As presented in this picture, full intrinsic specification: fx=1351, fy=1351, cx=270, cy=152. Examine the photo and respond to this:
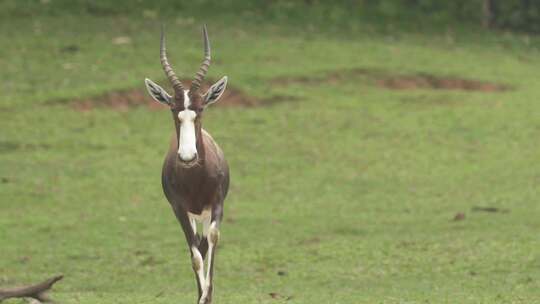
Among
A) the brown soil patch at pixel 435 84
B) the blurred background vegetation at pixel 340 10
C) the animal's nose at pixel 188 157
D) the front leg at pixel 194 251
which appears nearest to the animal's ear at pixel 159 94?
the animal's nose at pixel 188 157

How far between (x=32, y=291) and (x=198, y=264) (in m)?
1.86

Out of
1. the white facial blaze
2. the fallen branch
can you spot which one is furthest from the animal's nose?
the fallen branch

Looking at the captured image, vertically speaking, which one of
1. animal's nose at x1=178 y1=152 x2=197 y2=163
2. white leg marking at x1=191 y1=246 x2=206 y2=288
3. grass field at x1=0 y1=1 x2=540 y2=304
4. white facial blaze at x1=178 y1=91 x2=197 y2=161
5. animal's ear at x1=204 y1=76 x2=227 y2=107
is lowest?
grass field at x1=0 y1=1 x2=540 y2=304

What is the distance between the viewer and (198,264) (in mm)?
10320

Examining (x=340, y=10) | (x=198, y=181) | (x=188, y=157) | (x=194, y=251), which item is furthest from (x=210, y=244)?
(x=340, y=10)

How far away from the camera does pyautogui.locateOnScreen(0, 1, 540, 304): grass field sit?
14539 millimetres

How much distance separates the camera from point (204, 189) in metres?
10.3

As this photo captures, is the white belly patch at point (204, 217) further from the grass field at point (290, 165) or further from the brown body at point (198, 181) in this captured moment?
the grass field at point (290, 165)

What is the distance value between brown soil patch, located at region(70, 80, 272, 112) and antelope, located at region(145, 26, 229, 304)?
13632 millimetres

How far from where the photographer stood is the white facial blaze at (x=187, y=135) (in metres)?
9.67

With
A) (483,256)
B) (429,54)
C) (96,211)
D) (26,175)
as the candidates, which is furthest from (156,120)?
(483,256)

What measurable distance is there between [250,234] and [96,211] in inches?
95.8

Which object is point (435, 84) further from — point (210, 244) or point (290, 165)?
point (210, 244)

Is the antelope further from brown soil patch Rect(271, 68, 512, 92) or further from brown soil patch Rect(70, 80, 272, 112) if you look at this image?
brown soil patch Rect(271, 68, 512, 92)
